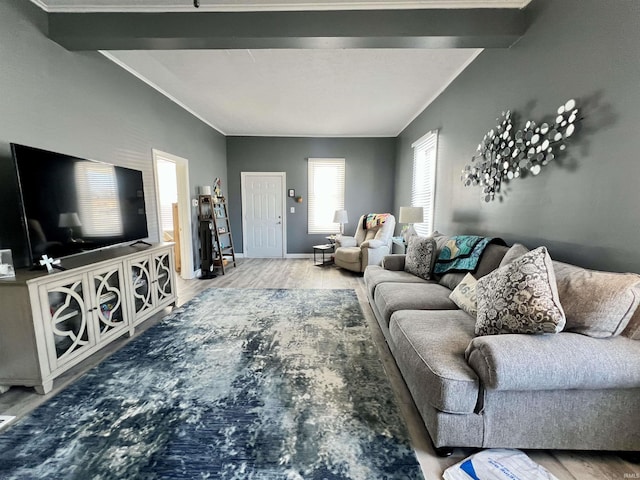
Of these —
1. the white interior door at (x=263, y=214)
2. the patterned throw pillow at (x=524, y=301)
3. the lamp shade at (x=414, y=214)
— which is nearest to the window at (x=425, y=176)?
the lamp shade at (x=414, y=214)

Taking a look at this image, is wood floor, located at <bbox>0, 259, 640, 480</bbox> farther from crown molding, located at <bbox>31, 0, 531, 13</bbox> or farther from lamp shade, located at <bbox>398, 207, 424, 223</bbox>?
crown molding, located at <bbox>31, 0, 531, 13</bbox>

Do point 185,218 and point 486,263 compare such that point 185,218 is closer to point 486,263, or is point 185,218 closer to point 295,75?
point 295,75

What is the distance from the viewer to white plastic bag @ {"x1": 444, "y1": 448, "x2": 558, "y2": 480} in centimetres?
117

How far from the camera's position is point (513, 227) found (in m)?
2.25

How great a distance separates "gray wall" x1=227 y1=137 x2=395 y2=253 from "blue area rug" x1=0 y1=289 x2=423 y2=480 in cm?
403

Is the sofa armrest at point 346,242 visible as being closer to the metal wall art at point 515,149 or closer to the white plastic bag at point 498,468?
the metal wall art at point 515,149

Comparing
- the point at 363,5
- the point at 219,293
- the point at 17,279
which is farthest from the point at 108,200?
the point at 363,5

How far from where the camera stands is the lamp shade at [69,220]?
197cm

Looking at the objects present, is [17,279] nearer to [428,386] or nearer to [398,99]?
[428,386]

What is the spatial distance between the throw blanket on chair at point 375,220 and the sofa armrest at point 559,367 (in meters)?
3.88

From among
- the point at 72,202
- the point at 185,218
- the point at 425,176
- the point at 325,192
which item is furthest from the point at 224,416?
the point at 325,192

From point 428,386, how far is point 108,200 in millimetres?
2883

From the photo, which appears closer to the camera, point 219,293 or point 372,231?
point 219,293

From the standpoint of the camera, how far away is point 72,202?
2061 millimetres
